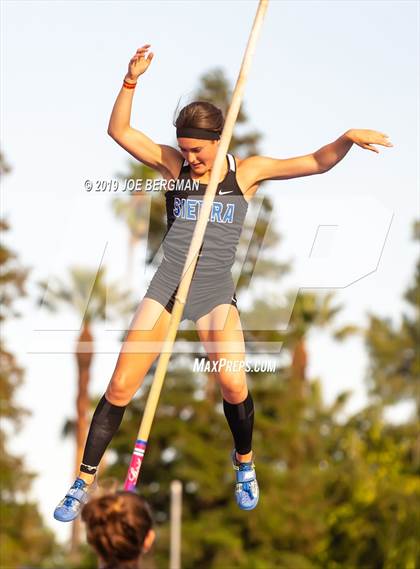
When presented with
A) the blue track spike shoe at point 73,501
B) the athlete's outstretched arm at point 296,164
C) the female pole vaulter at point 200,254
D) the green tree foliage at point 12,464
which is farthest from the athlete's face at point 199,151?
the green tree foliage at point 12,464

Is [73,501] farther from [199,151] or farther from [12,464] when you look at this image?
[12,464]

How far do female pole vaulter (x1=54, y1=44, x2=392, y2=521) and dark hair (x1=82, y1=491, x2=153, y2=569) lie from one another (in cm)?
320

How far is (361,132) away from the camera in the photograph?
32.6 feet

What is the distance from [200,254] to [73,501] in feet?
6.07

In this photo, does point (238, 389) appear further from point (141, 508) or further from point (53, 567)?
point (53, 567)

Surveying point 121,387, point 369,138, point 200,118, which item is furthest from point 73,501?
point 369,138

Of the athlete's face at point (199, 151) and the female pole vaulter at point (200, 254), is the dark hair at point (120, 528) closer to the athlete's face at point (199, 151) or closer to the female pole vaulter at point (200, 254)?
the female pole vaulter at point (200, 254)

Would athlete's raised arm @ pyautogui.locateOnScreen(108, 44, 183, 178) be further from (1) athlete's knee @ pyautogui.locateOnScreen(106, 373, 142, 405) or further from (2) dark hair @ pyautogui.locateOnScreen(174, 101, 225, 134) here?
(1) athlete's knee @ pyautogui.locateOnScreen(106, 373, 142, 405)

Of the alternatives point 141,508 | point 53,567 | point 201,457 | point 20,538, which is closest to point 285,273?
point 201,457

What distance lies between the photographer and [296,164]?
10.4 meters

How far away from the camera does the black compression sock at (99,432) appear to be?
9.98 meters

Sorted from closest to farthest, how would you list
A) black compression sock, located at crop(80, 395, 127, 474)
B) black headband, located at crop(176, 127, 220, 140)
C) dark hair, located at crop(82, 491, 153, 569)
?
dark hair, located at crop(82, 491, 153, 569)
black headband, located at crop(176, 127, 220, 140)
black compression sock, located at crop(80, 395, 127, 474)

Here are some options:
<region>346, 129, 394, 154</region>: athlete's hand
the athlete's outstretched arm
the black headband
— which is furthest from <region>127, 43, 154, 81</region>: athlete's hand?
<region>346, 129, 394, 154</region>: athlete's hand

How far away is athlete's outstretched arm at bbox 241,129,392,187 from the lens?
33.6ft
